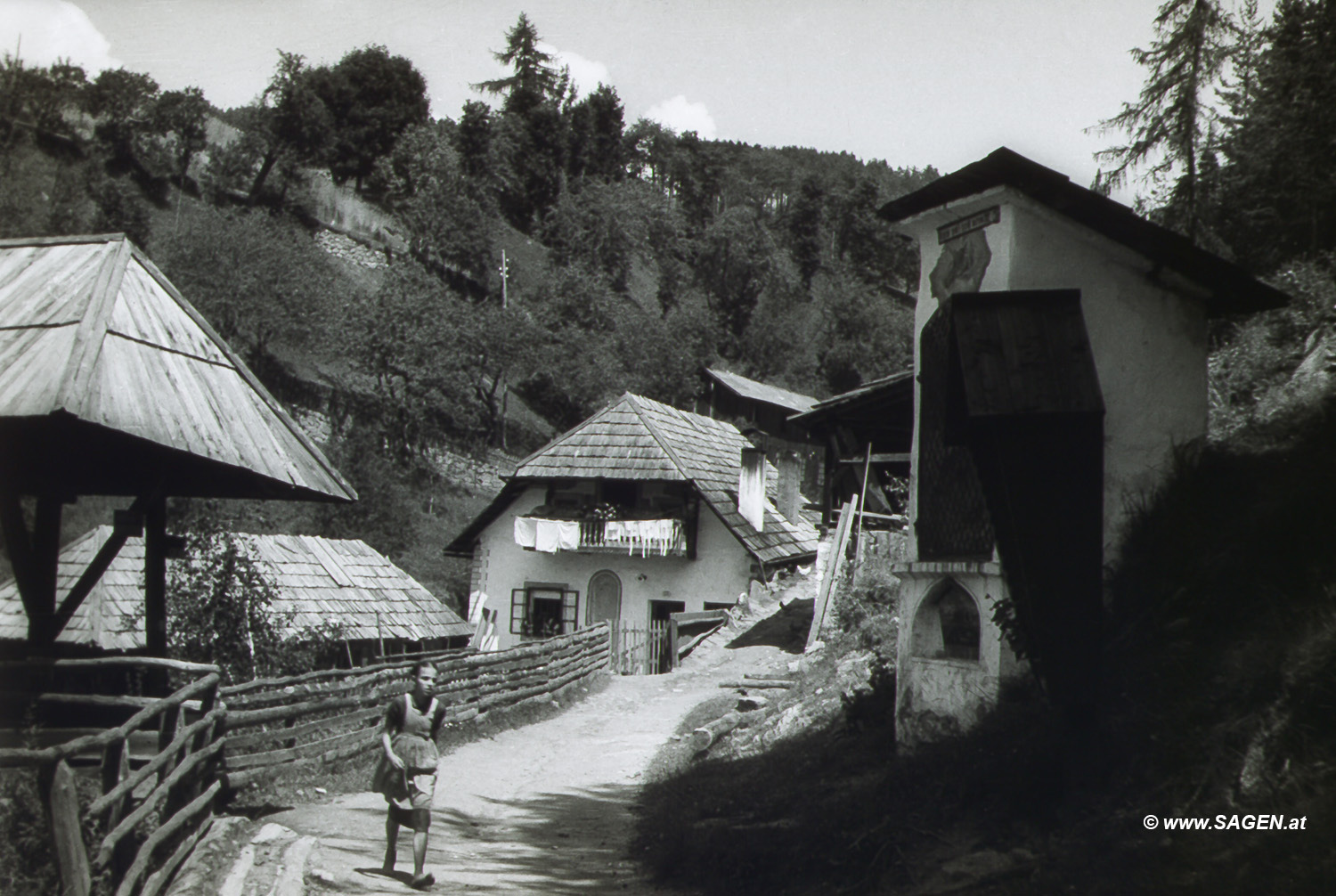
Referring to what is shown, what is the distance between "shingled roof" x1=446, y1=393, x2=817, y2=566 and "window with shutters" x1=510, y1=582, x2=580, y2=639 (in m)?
2.06

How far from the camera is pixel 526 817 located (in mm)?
11188

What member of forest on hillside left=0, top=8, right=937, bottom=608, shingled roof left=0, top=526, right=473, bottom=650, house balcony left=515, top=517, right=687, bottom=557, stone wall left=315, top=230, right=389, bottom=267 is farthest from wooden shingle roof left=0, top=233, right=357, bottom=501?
stone wall left=315, top=230, right=389, bottom=267

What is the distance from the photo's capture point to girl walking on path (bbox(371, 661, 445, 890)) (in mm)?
8500

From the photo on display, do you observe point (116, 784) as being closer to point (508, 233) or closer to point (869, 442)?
point (869, 442)

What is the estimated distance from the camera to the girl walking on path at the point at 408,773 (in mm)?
8500

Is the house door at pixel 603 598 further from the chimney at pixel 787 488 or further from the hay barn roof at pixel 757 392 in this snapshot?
the hay barn roof at pixel 757 392

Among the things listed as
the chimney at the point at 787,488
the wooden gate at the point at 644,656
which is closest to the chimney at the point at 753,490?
the chimney at the point at 787,488

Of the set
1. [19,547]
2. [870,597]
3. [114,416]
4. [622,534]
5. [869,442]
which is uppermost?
[869,442]

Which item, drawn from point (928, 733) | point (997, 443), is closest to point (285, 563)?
point (928, 733)

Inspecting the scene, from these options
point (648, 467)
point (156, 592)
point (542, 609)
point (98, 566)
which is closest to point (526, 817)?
point (156, 592)

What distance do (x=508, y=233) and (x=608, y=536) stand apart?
36.9 metres

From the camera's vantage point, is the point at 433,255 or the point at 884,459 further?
the point at 433,255

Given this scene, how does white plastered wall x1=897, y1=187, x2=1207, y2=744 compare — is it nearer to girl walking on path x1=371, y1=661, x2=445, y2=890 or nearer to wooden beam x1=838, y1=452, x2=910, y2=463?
girl walking on path x1=371, y1=661, x2=445, y2=890

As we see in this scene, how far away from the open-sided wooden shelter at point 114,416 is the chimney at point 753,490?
Answer: 1859 centimetres
